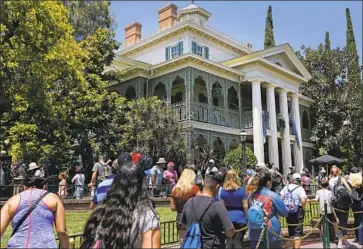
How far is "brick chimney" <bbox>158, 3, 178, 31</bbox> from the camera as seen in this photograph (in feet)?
107

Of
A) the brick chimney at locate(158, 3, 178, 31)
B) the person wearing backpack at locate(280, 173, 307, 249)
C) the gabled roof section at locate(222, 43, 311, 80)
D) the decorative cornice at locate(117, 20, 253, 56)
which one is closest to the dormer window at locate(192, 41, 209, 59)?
the decorative cornice at locate(117, 20, 253, 56)

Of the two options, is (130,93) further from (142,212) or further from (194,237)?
(142,212)

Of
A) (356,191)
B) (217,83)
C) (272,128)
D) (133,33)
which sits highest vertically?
(133,33)

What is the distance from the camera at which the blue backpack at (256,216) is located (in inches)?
210

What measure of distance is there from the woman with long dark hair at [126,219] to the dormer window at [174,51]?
2432cm

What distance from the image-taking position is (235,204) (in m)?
5.82

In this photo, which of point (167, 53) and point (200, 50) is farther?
point (167, 53)

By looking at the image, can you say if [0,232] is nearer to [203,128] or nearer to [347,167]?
[203,128]

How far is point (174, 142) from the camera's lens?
2056cm

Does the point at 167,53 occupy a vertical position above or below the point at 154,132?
above

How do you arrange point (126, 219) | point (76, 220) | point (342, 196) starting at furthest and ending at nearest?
point (76, 220) < point (342, 196) < point (126, 219)

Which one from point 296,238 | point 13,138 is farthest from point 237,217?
point 13,138

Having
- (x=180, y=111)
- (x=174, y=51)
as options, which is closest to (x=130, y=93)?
(x=174, y=51)

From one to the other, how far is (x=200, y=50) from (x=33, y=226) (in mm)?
25040
